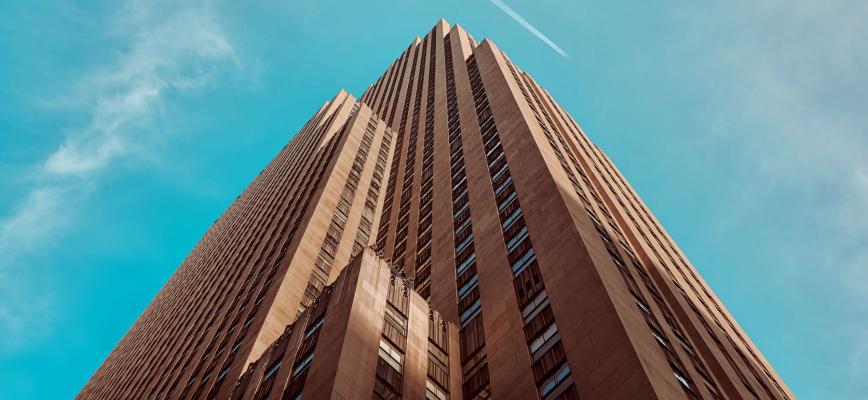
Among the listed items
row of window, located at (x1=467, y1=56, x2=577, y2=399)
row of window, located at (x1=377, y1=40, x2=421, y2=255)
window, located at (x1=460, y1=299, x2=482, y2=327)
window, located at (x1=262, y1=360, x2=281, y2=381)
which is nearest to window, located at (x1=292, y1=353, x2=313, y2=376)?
window, located at (x1=262, y1=360, x2=281, y2=381)

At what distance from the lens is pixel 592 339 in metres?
27.1

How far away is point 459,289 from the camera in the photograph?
40.1 metres

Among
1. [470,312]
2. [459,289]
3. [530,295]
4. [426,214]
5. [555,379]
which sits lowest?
[555,379]

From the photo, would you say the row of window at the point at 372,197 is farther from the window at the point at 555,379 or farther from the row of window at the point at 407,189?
the window at the point at 555,379

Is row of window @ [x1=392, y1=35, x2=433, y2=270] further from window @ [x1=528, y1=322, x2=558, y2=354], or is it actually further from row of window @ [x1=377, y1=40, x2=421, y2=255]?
window @ [x1=528, y1=322, x2=558, y2=354]

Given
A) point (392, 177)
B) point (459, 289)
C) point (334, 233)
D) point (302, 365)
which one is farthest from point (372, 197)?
point (302, 365)

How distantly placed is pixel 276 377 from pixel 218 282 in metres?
42.5

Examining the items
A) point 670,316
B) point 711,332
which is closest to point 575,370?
point 670,316

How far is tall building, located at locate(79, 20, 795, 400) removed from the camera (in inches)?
1116

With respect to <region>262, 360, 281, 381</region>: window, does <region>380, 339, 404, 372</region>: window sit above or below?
below

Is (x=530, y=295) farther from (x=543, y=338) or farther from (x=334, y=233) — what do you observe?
(x=334, y=233)

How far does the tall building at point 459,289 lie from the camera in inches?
1116

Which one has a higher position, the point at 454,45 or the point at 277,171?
the point at 454,45

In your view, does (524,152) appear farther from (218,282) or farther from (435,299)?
(218,282)
